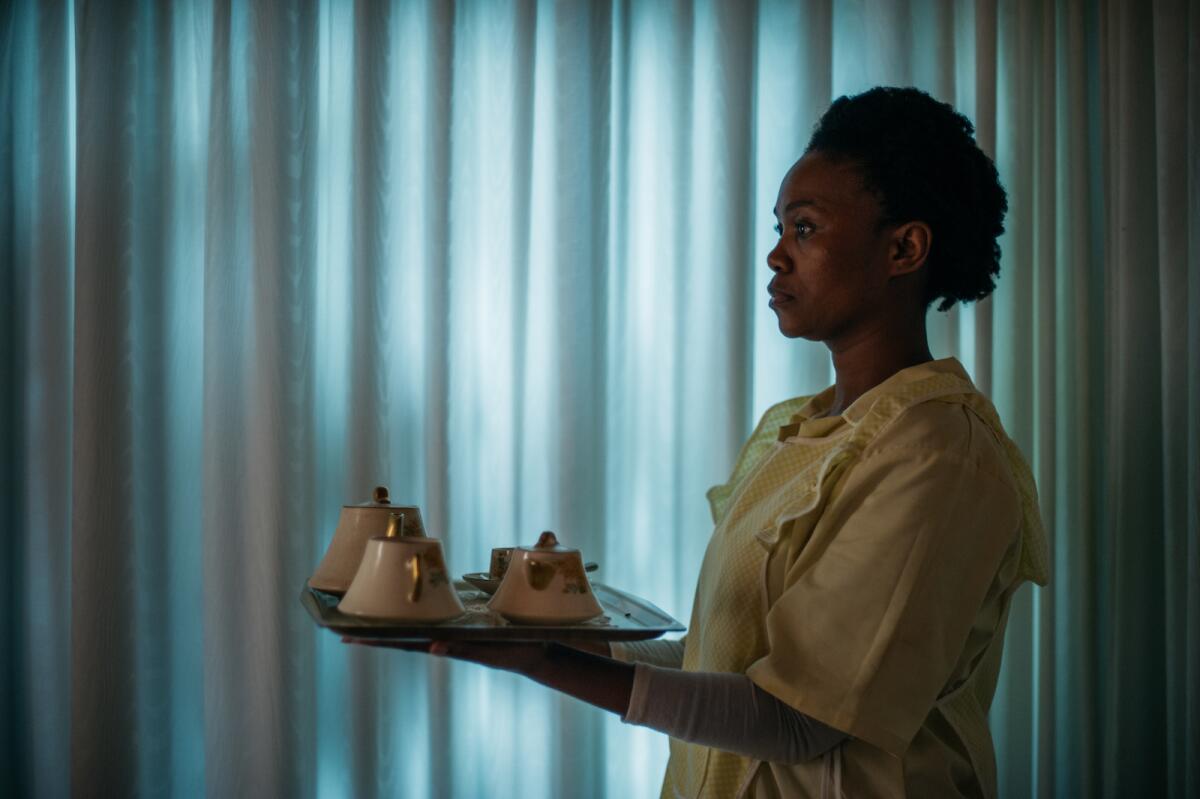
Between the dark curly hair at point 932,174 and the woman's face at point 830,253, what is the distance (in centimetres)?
2

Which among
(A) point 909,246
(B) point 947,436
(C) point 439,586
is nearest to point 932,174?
(A) point 909,246

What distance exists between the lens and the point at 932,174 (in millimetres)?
1030

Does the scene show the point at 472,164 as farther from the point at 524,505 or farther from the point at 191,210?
the point at 524,505

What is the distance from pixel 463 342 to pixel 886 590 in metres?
1.20

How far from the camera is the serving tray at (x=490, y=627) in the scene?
860mm

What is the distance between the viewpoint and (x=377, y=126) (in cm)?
185

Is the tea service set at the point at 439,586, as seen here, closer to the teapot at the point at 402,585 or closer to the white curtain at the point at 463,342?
the teapot at the point at 402,585

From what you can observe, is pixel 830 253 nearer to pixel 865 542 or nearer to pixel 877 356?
pixel 877 356

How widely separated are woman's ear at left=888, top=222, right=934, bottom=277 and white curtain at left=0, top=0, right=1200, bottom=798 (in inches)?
31.6

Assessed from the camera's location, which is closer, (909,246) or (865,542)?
(865,542)

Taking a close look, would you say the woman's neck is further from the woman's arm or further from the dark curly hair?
the woman's arm

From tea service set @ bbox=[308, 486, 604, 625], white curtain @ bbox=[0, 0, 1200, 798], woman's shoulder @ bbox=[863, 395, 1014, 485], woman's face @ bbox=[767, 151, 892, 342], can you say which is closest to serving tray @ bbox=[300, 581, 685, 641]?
tea service set @ bbox=[308, 486, 604, 625]

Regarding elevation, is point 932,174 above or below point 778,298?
above

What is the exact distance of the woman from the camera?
0.86 metres
